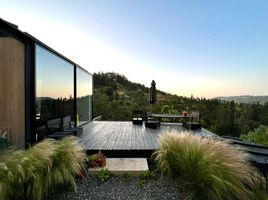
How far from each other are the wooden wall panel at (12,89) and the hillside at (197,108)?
8573 mm

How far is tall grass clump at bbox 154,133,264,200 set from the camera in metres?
3.41

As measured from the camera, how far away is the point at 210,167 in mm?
3564

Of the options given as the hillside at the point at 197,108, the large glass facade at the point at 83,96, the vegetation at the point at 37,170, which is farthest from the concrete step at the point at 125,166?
the hillside at the point at 197,108

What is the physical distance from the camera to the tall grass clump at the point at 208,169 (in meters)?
3.41

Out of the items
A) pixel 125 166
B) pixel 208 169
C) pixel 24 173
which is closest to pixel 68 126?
pixel 125 166

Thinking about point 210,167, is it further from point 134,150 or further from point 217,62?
point 217,62

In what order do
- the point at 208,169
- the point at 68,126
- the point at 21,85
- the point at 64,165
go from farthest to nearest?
the point at 68,126 → the point at 21,85 → the point at 64,165 → the point at 208,169

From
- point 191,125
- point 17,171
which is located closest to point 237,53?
point 191,125

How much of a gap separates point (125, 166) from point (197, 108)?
1230cm

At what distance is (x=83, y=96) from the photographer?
11062 millimetres

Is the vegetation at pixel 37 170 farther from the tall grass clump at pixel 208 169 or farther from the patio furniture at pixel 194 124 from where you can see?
the patio furniture at pixel 194 124

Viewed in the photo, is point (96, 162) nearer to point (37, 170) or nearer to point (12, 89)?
point (37, 170)

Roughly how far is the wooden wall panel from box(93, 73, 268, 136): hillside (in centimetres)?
857

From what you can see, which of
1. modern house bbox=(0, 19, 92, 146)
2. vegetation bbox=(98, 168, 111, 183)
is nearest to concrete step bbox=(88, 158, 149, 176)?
vegetation bbox=(98, 168, 111, 183)
